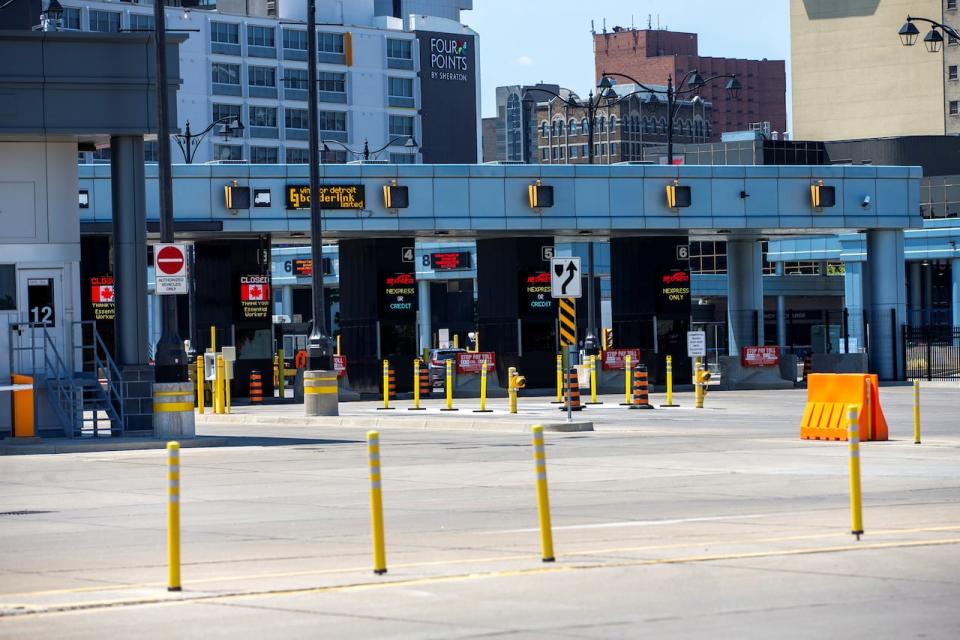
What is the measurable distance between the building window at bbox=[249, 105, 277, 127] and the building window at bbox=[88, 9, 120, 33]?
13372 mm

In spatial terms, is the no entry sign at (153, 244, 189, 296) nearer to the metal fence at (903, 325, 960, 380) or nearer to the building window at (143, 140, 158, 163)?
the metal fence at (903, 325, 960, 380)

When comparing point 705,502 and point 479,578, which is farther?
point 705,502

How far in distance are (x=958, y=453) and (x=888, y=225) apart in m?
33.8

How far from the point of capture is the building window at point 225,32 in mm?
124125

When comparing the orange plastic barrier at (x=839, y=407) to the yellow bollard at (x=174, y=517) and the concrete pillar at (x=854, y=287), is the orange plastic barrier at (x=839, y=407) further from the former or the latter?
the concrete pillar at (x=854, y=287)

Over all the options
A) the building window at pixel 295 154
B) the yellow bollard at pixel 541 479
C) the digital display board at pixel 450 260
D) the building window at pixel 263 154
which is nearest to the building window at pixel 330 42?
the building window at pixel 295 154

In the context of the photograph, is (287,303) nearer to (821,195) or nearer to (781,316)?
(781,316)

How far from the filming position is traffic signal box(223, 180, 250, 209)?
4900 centimetres

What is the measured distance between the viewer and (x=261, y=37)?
419 ft

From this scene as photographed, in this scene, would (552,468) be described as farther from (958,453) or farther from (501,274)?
(501,274)

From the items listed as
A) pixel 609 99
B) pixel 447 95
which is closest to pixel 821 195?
pixel 609 99

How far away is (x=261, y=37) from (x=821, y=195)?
261ft

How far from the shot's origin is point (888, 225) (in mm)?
56625

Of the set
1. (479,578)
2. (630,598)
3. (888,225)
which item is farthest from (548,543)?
(888,225)
